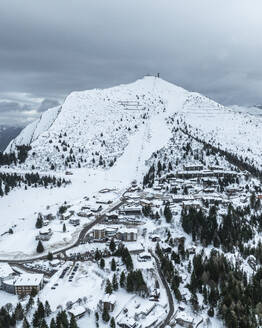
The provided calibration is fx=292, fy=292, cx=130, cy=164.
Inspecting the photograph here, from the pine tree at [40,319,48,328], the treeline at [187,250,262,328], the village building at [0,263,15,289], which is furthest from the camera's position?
the village building at [0,263,15,289]

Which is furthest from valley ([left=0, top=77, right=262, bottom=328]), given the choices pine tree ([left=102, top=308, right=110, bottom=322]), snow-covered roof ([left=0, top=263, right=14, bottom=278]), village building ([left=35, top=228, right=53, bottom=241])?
village building ([left=35, top=228, right=53, bottom=241])

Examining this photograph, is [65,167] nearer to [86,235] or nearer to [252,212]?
[86,235]

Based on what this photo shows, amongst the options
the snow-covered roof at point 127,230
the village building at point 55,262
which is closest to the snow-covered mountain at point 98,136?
the snow-covered roof at point 127,230

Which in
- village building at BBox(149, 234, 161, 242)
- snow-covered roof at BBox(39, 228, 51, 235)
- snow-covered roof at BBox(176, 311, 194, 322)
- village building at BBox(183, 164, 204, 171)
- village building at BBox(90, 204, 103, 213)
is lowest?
snow-covered roof at BBox(176, 311, 194, 322)

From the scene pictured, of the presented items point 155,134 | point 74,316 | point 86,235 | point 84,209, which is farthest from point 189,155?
point 74,316

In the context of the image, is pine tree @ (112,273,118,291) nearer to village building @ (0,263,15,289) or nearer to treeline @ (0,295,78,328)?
treeline @ (0,295,78,328)

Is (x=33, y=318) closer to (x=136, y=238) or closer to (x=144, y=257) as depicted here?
(x=144, y=257)
